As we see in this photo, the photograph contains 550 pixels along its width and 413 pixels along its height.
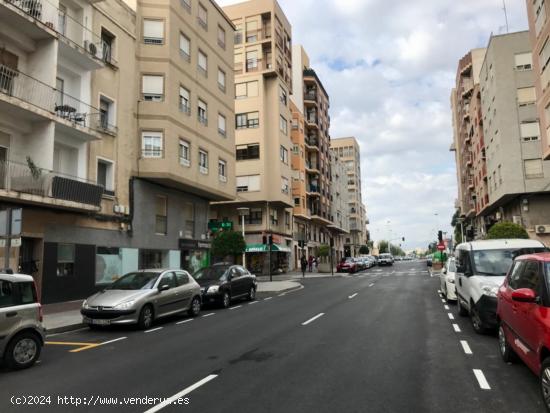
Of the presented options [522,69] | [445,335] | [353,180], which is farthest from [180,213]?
[353,180]

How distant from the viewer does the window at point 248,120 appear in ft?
153

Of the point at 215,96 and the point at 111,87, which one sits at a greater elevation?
the point at 215,96

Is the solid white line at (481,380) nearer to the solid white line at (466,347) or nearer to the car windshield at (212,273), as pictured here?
the solid white line at (466,347)

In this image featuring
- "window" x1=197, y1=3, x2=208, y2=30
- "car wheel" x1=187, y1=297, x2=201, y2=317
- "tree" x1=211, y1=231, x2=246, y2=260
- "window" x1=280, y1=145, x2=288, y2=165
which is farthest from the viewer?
"window" x1=280, y1=145, x2=288, y2=165

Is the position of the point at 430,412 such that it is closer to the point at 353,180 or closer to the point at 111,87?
the point at 111,87

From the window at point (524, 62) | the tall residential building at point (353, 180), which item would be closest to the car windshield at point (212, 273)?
the window at point (524, 62)

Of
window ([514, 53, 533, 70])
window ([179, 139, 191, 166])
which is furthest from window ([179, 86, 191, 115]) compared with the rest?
window ([514, 53, 533, 70])

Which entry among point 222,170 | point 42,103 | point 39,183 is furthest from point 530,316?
point 222,170

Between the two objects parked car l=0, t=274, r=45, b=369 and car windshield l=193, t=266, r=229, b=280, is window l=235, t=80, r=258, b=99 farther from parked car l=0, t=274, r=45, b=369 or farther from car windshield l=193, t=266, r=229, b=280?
parked car l=0, t=274, r=45, b=369

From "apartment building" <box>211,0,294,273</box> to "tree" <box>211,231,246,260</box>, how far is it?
1531cm

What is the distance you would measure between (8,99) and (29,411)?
12.4m

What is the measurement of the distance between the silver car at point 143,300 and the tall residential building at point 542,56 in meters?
19.6

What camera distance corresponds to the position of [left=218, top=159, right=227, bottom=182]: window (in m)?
29.5

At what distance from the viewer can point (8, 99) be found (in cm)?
1477
